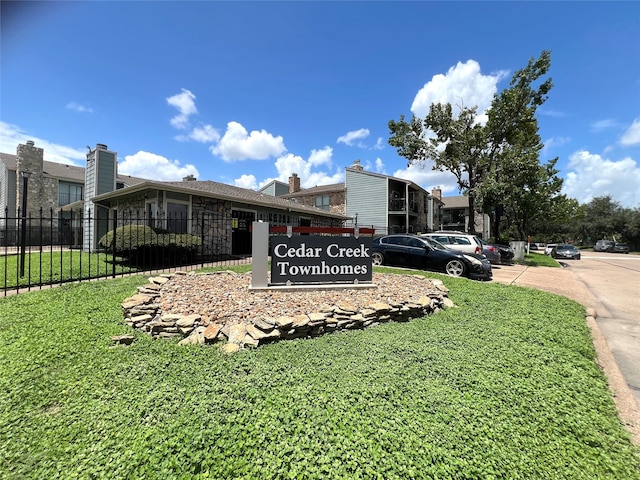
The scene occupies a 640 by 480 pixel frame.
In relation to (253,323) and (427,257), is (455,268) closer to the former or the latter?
(427,257)

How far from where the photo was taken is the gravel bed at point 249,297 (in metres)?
4.62

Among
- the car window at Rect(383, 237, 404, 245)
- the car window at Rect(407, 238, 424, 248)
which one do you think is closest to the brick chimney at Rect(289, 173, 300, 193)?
the car window at Rect(383, 237, 404, 245)

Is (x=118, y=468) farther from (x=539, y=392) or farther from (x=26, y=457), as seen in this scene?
(x=539, y=392)

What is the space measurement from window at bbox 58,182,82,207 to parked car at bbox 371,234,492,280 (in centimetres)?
2509

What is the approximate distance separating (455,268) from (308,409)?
9.35 metres

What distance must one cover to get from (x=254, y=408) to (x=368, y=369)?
4.32 ft

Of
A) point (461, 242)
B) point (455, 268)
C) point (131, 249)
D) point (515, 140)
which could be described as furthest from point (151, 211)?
point (515, 140)

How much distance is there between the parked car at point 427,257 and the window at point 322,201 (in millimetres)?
15140

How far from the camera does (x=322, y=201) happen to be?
2731 cm

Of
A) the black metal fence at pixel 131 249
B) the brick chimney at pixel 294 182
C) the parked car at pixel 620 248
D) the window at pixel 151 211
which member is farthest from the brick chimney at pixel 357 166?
the parked car at pixel 620 248

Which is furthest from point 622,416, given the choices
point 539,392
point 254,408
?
point 254,408

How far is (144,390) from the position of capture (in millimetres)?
2740

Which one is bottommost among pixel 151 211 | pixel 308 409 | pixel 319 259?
pixel 308 409

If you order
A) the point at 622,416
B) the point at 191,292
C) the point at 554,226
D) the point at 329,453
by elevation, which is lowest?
the point at 622,416
